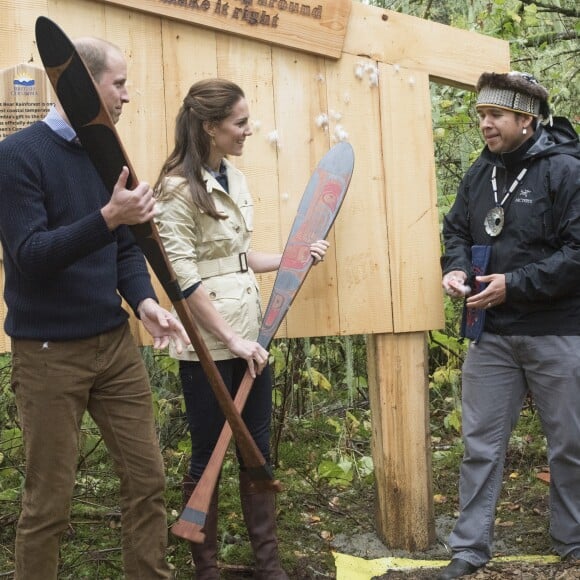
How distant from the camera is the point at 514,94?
3242 millimetres

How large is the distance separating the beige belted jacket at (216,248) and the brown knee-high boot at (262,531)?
568 millimetres

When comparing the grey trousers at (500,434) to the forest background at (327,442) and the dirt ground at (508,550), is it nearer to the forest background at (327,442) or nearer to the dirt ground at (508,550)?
the dirt ground at (508,550)

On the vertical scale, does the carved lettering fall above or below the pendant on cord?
above

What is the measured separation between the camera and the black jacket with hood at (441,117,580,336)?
310 cm

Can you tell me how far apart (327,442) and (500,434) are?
70.8 inches

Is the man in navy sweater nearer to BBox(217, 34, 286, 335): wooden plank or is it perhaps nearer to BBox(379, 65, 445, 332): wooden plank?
BBox(217, 34, 286, 335): wooden plank

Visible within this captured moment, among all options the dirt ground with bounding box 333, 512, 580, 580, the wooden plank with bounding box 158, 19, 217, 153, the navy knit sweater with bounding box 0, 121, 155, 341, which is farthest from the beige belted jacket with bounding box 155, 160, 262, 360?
the dirt ground with bounding box 333, 512, 580, 580

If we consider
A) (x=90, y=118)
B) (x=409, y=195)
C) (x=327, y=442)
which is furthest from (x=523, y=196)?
(x=327, y=442)

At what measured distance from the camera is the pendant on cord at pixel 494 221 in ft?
10.7

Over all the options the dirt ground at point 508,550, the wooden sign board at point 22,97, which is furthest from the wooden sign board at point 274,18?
the dirt ground at point 508,550

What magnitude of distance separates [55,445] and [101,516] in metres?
1.51

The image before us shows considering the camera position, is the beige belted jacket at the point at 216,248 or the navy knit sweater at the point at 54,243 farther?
the beige belted jacket at the point at 216,248

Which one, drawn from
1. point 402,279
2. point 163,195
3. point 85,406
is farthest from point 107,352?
point 402,279

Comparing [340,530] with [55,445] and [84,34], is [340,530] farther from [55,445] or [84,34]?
[84,34]
